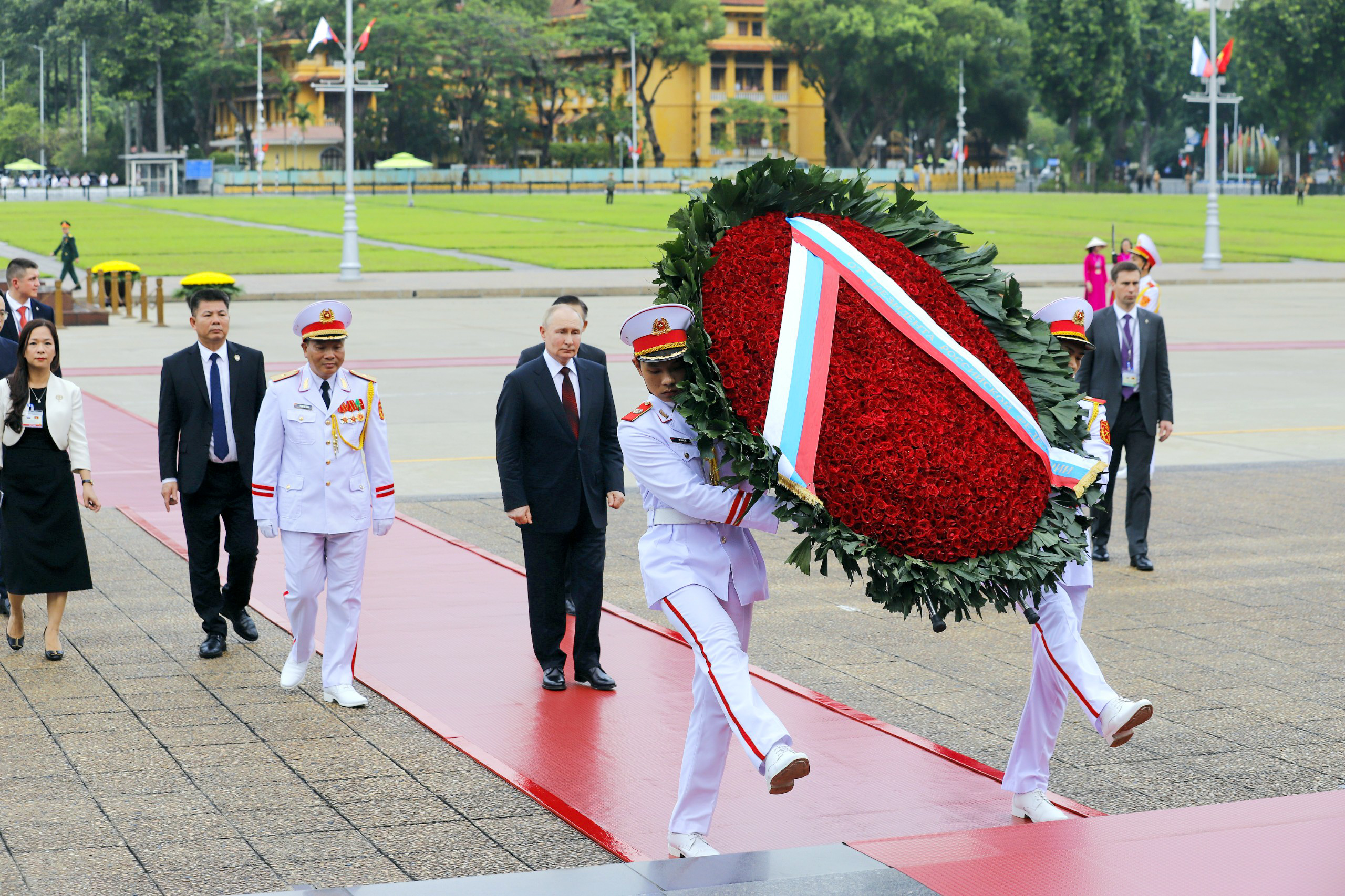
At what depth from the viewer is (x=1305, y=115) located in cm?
9669

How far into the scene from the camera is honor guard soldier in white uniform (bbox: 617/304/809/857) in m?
4.95

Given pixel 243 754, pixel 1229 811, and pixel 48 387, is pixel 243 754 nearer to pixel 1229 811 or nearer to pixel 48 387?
pixel 48 387

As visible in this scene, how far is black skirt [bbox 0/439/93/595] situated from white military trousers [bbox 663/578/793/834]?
410 centimetres

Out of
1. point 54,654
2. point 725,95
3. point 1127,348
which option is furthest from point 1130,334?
point 725,95

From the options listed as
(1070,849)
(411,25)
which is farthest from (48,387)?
(411,25)

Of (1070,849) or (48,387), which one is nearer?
(1070,849)

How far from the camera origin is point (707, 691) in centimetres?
509

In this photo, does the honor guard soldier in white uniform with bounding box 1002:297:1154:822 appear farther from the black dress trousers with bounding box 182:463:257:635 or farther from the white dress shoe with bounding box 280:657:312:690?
the black dress trousers with bounding box 182:463:257:635

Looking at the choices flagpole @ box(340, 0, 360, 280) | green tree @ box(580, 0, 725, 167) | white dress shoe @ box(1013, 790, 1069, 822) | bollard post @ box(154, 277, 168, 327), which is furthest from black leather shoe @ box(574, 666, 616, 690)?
green tree @ box(580, 0, 725, 167)

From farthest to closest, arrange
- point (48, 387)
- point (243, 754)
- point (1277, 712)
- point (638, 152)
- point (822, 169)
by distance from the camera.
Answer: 1. point (638, 152)
2. point (48, 387)
3. point (1277, 712)
4. point (243, 754)
5. point (822, 169)

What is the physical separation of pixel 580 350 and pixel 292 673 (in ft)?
7.05

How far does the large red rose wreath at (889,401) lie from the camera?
15.3ft

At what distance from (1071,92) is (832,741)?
99.3 meters

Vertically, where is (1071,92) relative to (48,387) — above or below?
above
